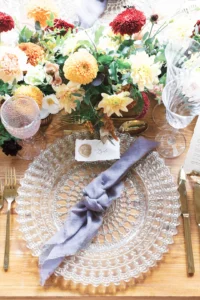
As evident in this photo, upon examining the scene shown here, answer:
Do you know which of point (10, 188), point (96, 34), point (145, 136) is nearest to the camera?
point (96, 34)

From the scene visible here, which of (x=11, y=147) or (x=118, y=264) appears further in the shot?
(x=11, y=147)

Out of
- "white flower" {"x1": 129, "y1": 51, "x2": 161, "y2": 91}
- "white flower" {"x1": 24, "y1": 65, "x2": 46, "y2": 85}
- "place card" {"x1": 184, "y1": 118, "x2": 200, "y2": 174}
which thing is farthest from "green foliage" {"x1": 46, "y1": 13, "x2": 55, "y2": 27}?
"place card" {"x1": 184, "y1": 118, "x2": 200, "y2": 174}

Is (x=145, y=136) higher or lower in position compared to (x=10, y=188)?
higher

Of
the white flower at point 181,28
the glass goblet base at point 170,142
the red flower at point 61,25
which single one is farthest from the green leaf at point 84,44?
the glass goblet base at point 170,142

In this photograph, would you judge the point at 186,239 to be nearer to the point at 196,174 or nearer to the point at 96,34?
the point at 196,174

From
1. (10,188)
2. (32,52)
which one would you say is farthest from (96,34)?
(10,188)

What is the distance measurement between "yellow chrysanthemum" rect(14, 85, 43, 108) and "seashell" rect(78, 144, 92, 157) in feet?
0.56

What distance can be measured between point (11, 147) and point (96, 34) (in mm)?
349

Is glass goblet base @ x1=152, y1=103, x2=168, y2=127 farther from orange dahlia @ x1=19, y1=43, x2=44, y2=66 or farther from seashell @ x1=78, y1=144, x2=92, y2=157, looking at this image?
orange dahlia @ x1=19, y1=43, x2=44, y2=66

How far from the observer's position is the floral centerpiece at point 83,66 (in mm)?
929

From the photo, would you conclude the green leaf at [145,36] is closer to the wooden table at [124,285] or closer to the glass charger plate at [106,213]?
the glass charger plate at [106,213]

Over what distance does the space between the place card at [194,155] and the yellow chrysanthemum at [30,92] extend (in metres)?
0.38

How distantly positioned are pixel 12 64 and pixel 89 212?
39cm

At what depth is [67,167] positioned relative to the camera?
109 centimetres
